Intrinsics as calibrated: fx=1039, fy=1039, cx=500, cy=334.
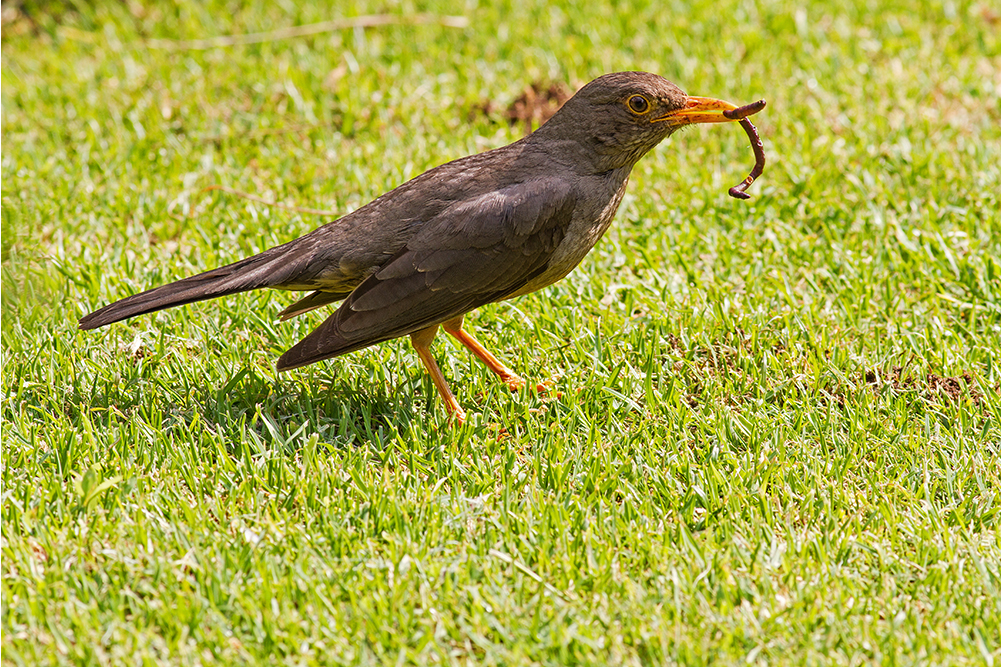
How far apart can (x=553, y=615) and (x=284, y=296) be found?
9.43 feet

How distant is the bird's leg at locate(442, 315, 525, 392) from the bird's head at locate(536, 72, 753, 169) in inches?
40.5

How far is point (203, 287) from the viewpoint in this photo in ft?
14.8

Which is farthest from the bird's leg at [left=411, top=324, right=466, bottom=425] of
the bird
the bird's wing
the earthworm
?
the earthworm

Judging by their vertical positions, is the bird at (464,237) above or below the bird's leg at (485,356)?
above

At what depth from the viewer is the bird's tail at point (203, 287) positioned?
443 centimetres

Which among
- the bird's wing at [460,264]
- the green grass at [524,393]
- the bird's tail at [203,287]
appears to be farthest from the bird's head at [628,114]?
the bird's tail at [203,287]

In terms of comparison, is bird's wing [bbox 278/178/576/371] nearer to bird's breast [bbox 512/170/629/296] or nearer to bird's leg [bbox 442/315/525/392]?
bird's breast [bbox 512/170/629/296]

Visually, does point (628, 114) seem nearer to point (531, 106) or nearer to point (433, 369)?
point (433, 369)

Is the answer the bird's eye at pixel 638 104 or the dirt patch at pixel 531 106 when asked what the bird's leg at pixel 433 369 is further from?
the dirt patch at pixel 531 106

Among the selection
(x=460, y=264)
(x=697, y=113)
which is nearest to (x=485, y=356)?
(x=460, y=264)

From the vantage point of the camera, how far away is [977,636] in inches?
138

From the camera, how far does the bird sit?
4.49 metres

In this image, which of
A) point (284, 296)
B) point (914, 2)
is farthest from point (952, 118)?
point (284, 296)

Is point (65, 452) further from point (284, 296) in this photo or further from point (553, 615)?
point (553, 615)
